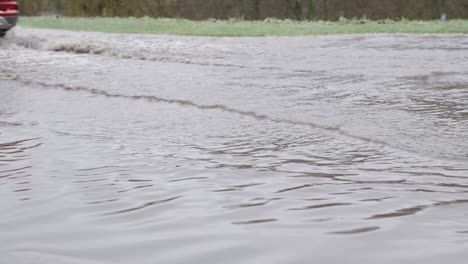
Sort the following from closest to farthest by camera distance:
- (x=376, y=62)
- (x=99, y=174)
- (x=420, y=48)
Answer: (x=99, y=174)
(x=376, y=62)
(x=420, y=48)

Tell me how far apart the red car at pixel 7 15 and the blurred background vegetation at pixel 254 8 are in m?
10.3

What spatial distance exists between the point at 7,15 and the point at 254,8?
12.7 metres

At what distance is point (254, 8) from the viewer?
90.3ft

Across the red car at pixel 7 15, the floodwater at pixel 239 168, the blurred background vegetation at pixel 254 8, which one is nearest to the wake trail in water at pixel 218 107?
the floodwater at pixel 239 168

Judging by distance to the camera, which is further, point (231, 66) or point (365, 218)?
point (231, 66)

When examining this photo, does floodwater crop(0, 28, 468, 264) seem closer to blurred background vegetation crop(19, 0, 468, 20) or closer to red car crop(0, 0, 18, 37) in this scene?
red car crop(0, 0, 18, 37)

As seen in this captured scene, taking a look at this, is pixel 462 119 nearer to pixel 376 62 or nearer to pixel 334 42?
pixel 376 62

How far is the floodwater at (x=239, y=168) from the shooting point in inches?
93.3

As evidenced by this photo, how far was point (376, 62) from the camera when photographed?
29.1ft

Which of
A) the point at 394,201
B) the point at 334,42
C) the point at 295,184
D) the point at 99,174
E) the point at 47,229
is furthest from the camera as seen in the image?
the point at 334,42

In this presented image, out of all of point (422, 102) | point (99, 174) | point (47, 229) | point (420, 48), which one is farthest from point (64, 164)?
point (420, 48)

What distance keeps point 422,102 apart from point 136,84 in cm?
300

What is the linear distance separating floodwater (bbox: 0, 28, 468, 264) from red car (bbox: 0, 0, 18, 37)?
8320 mm

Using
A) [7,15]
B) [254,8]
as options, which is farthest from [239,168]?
[254,8]
